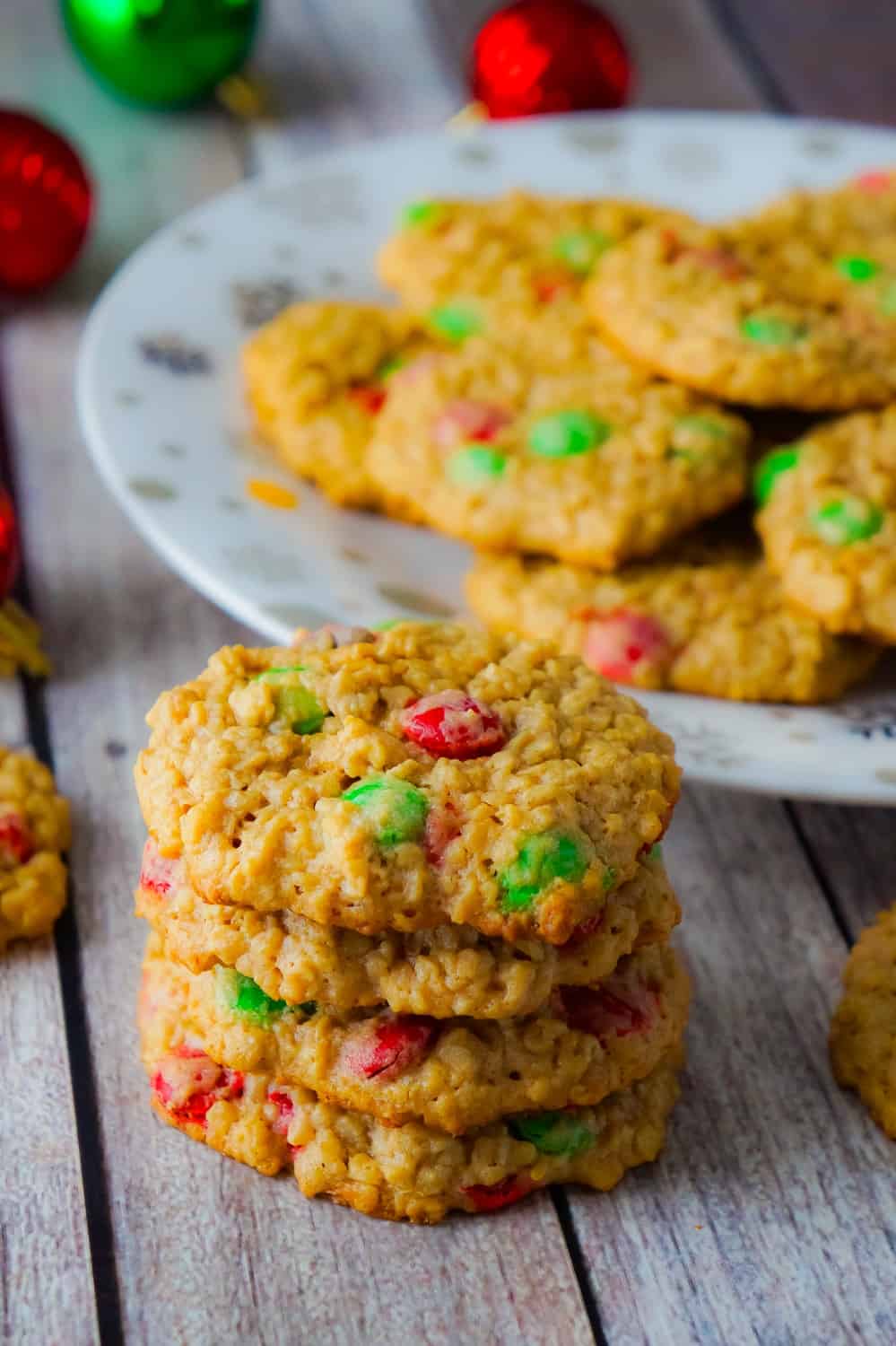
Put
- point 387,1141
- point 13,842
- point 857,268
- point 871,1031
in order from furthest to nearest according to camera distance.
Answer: point 857,268, point 13,842, point 871,1031, point 387,1141

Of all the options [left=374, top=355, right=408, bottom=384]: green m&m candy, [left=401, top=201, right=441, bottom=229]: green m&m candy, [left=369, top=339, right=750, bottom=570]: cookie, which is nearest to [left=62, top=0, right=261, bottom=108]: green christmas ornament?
[left=401, top=201, right=441, bottom=229]: green m&m candy

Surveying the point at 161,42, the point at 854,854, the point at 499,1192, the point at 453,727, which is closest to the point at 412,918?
the point at 453,727

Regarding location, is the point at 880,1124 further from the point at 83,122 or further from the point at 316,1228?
the point at 83,122

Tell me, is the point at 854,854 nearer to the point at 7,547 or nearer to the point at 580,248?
the point at 580,248

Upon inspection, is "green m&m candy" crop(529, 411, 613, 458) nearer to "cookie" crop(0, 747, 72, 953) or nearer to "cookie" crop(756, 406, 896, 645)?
"cookie" crop(756, 406, 896, 645)

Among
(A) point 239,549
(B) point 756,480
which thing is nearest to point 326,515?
(A) point 239,549

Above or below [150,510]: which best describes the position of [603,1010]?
below
